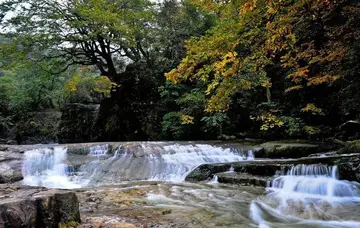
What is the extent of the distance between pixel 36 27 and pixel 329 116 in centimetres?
1295

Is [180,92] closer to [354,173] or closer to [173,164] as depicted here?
[173,164]

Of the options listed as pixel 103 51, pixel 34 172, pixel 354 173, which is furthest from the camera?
pixel 103 51

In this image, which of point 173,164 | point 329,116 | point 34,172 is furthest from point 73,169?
point 329,116

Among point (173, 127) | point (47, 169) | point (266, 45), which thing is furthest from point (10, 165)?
point (266, 45)

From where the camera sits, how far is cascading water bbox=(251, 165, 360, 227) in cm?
481

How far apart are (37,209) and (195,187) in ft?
14.1

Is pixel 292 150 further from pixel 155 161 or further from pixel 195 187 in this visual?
pixel 155 161

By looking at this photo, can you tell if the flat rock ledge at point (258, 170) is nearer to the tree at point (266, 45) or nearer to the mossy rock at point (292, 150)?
the mossy rock at point (292, 150)

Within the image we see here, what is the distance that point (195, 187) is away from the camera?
282 inches

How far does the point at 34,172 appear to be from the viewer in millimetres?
8844

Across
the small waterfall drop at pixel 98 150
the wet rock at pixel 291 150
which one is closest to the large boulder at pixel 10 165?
the small waterfall drop at pixel 98 150

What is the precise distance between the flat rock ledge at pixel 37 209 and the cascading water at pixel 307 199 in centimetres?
275

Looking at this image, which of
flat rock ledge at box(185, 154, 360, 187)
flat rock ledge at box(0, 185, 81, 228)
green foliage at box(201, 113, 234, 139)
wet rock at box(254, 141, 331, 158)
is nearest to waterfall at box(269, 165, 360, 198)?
flat rock ledge at box(185, 154, 360, 187)

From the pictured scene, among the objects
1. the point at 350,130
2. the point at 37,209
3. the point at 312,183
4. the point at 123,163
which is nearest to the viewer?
the point at 37,209
